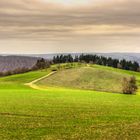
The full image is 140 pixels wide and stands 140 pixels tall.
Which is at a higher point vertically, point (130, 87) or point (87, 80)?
point (130, 87)

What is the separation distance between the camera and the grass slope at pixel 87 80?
13625cm

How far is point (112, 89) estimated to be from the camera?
127m

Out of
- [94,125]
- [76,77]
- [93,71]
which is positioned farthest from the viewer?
[93,71]

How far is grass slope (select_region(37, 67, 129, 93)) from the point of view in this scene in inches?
5364

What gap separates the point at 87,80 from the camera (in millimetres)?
154125

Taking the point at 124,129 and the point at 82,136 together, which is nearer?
the point at 82,136

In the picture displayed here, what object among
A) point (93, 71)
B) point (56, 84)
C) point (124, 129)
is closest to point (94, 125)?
point (124, 129)

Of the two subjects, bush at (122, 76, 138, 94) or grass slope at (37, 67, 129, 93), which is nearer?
bush at (122, 76, 138, 94)

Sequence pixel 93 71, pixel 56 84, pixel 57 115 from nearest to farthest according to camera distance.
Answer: pixel 57 115 → pixel 56 84 → pixel 93 71

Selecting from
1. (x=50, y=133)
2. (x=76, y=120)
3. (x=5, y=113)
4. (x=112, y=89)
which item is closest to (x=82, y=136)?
(x=50, y=133)

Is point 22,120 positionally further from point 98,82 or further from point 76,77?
point 76,77

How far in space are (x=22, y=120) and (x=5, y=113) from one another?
772cm

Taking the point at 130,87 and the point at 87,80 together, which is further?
the point at 87,80

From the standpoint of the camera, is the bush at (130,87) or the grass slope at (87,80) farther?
the grass slope at (87,80)
